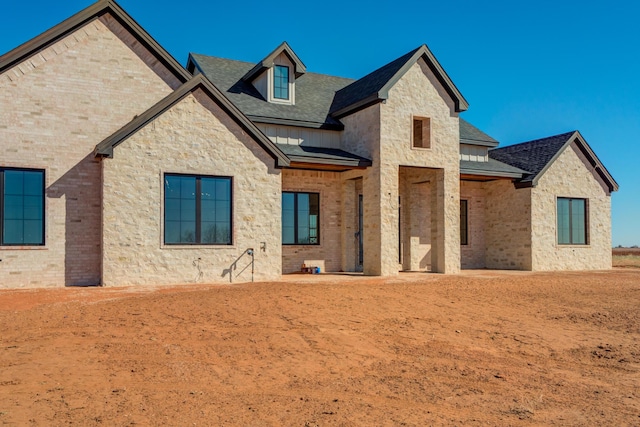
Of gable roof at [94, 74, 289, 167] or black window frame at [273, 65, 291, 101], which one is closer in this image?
gable roof at [94, 74, 289, 167]

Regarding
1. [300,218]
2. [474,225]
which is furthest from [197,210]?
[474,225]

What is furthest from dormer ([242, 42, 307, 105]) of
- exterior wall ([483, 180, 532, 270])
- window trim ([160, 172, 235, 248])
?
exterior wall ([483, 180, 532, 270])

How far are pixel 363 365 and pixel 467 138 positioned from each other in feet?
59.4

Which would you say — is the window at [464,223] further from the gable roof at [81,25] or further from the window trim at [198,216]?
the gable roof at [81,25]

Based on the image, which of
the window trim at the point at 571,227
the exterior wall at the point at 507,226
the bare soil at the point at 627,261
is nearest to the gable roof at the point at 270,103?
the exterior wall at the point at 507,226

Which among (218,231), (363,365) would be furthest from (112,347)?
(218,231)

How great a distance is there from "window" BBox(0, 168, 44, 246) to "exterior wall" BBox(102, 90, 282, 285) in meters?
2.03

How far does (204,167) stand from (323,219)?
20.0 feet

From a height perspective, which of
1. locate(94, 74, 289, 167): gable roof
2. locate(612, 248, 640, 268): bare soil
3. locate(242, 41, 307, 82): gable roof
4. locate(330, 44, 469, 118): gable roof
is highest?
locate(242, 41, 307, 82): gable roof

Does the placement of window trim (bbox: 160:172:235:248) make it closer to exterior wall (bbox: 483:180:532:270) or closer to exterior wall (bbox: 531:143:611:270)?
exterior wall (bbox: 483:180:532:270)

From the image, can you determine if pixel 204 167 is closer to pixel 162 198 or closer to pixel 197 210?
pixel 197 210

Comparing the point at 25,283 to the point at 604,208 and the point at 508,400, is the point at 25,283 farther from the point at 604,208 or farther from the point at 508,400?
the point at 604,208

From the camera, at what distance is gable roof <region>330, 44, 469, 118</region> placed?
18438 mm

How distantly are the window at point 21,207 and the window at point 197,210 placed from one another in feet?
11.0
